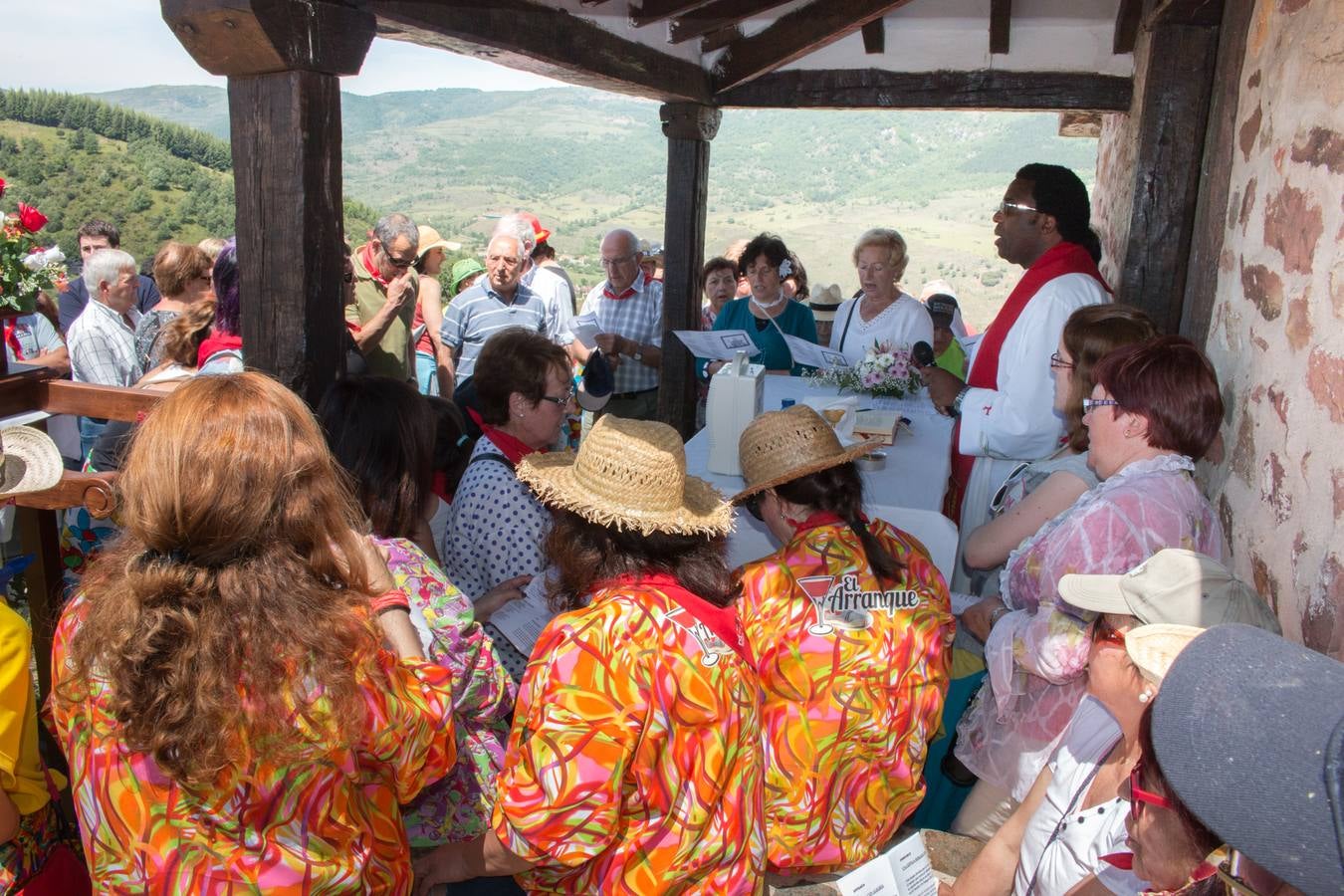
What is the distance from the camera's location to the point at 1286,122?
2.52 metres

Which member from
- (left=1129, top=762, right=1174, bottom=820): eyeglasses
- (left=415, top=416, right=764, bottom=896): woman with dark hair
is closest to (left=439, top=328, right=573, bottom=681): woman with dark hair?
(left=415, top=416, right=764, bottom=896): woman with dark hair

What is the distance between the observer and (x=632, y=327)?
6.47 metres

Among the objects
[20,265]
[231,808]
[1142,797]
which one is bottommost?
[231,808]

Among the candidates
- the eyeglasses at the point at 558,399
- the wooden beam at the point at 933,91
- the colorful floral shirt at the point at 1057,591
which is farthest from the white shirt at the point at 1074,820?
the wooden beam at the point at 933,91

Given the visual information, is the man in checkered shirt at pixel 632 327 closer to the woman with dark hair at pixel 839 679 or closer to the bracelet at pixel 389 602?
the woman with dark hair at pixel 839 679

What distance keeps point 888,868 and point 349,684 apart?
1035 mm

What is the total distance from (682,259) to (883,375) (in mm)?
2443

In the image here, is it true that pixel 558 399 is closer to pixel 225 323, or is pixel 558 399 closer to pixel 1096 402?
pixel 225 323

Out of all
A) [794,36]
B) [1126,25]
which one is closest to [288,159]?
[794,36]

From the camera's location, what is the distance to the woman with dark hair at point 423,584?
6.18 feet

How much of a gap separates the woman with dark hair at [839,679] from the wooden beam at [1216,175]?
70.2 inches

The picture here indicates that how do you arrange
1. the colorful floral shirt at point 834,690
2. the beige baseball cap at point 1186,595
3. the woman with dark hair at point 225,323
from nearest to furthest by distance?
the beige baseball cap at point 1186,595 → the colorful floral shirt at point 834,690 → the woman with dark hair at point 225,323

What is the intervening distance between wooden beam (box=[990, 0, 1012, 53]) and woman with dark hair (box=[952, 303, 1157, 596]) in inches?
140

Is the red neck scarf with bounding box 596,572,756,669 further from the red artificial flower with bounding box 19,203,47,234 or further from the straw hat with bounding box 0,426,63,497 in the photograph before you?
the red artificial flower with bounding box 19,203,47,234
